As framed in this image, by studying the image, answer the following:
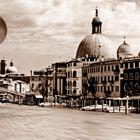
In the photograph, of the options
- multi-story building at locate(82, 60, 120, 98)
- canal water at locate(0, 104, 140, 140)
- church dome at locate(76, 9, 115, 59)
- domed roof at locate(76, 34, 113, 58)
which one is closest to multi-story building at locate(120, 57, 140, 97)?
multi-story building at locate(82, 60, 120, 98)

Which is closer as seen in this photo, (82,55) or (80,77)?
(80,77)

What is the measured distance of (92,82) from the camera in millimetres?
111562

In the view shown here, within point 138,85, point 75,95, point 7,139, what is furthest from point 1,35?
point 75,95

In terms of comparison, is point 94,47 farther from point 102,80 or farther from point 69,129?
point 69,129

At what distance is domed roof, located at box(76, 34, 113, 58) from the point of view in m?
148

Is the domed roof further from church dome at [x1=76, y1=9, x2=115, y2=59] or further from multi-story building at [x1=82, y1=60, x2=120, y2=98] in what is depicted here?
multi-story building at [x1=82, y1=60, x2=120, y2=98]

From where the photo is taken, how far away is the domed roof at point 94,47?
5827 inches

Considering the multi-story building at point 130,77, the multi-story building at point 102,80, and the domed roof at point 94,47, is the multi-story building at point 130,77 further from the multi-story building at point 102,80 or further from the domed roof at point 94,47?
the domed roof at point 94,47

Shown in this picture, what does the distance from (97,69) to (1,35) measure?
101440 millimetres

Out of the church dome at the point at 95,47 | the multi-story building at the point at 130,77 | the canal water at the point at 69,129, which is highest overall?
the church dome at the point at 95,47

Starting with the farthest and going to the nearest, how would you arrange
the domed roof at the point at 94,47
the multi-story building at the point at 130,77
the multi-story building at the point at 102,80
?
the domed roof at the point at 94,47, the multi-story building at the point at 102,80, the multi-story building at the point at 130,77

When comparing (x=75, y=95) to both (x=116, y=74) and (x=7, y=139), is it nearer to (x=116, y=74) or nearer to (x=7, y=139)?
(x=116, y=74)

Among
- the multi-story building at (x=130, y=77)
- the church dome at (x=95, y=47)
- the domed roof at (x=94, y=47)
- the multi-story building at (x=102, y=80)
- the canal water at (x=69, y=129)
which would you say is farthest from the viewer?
the domed roof at (x=94, y=47)

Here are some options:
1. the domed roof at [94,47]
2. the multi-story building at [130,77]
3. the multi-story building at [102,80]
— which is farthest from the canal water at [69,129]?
the domed roof at [94,47]
